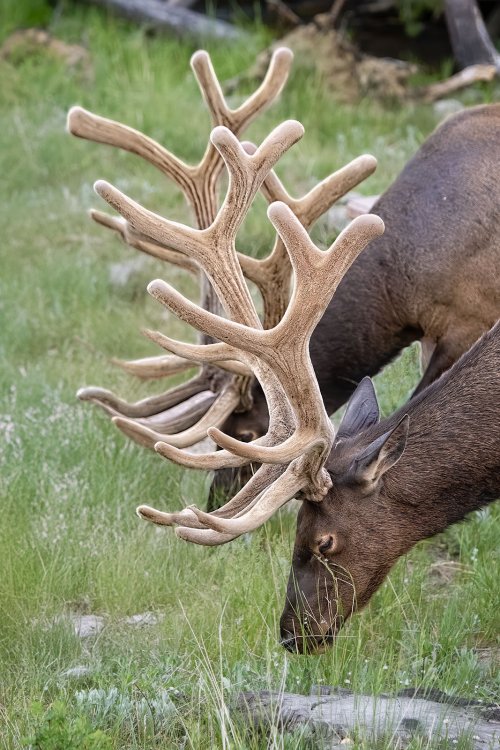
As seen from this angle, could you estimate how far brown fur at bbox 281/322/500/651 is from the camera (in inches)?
171

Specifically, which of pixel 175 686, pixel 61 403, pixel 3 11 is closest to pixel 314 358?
pixel 61 403

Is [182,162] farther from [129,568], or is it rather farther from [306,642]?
[306,642]

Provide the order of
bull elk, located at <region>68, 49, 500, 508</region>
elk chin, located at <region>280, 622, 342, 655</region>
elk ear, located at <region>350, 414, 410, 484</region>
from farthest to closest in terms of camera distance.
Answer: bull elk, located at <region>68, 49, 500, 508</region>, elk chin, located at <region>280, 622, 342, 655</region>, elk ear, located at <region>350, 414, 410, 484</region>

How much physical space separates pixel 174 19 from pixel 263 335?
8.78 meters

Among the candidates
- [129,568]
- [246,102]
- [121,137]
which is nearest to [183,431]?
[129,568]

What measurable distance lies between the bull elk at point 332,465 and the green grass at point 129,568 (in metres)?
0.22

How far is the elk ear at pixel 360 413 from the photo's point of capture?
15.2ft

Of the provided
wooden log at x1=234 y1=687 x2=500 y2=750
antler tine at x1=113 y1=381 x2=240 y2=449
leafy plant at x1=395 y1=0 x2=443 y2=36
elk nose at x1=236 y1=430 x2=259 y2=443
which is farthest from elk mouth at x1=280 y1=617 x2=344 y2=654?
leafy plant at x1=395 y1=0 x2=443 y2=36

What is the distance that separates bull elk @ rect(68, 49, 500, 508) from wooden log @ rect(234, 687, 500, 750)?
198 cm

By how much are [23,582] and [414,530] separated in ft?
4.63

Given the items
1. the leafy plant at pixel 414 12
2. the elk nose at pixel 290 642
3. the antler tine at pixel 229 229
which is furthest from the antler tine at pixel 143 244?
the leafy plant at pixel 414 12

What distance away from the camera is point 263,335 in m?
4.14

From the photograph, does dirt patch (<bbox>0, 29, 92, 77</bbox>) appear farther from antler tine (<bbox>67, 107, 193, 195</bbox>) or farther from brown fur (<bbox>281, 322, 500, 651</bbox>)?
brown fur (<bbox>281, 322, 500, 651</bbox>)

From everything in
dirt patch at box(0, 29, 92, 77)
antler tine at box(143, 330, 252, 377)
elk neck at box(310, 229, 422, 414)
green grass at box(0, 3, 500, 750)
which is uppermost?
antler tine at box(143, 330, 252, 377)
